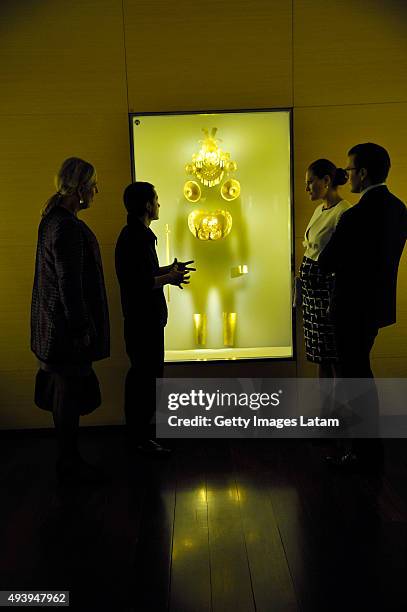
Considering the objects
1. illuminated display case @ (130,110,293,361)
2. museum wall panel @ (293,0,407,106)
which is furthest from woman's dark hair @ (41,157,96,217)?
museum wall panel @ (293,0,407,106)

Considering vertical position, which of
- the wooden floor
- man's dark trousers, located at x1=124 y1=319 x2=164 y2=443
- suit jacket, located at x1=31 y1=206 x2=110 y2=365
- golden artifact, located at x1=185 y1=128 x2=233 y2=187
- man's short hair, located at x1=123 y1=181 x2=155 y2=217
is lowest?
the wooden floor

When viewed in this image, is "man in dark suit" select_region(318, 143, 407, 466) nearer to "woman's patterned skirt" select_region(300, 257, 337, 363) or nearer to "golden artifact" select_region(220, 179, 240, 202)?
"woman's patterned skirt" select_region(300, 257, 337, 363)

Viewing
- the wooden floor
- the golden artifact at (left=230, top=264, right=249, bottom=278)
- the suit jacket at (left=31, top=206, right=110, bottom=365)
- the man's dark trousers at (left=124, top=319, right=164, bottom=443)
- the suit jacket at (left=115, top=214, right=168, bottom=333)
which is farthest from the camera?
the golden artifact at (left=230, top=264, right=249, bottom=278)

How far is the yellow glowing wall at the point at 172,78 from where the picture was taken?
10.9 feet

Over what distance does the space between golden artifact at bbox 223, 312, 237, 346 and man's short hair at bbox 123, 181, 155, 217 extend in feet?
2.96

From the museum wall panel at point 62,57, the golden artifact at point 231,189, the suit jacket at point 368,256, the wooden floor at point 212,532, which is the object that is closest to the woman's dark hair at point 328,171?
the suit jacket at point 368,256

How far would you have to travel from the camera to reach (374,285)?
2.78 m

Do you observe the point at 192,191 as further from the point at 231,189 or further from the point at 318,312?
the point at 318,312

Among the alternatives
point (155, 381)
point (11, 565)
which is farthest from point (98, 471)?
point (11, 565)

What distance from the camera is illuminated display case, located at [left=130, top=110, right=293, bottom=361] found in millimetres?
3459

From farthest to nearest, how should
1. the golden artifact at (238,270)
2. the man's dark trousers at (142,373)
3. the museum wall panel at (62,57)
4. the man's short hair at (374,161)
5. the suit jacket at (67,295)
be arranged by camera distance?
the golden artifact at (238,270)
the museum wall panel at (62,57)
the man's dark trousers at (142,373)
the man's short hair at (374,161)
the suit jacket at (67,295)

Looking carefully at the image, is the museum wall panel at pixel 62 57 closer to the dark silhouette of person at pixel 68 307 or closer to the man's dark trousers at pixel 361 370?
the dark silhouette of person at pixel 68 307

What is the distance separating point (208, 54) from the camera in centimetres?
336

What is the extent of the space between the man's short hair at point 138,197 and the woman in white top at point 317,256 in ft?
2.63
